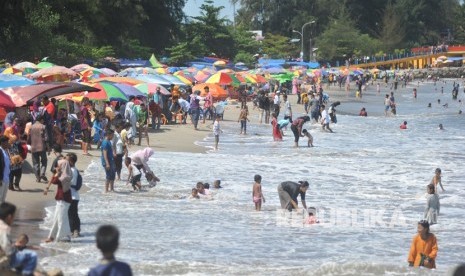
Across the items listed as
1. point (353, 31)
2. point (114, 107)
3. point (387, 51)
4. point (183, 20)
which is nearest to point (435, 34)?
point (387, 51)

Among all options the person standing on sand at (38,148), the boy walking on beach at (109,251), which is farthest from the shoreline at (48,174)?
the boy walking on beach at (109,251)

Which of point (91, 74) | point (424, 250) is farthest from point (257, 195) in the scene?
point (91, 74)

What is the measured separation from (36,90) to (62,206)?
885 cm

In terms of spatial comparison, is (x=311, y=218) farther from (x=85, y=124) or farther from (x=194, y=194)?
(x=85, y=124)

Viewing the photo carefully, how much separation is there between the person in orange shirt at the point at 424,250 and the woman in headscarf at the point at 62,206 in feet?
15.0

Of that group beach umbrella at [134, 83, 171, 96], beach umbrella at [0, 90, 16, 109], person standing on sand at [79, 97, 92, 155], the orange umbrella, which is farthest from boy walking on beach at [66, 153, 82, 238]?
the orange umbrella

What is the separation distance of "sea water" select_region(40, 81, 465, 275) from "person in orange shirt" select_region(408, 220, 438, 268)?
177mm

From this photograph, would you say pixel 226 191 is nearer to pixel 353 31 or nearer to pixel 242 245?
pixel 242 245

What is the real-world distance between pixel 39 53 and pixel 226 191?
2202 centimetres

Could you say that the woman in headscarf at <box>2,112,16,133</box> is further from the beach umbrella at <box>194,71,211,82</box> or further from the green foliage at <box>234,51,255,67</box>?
the green foliage at <box>234,51,255,67</box>

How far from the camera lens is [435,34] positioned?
127 meters

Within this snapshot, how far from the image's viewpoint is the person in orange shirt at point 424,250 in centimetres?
1180

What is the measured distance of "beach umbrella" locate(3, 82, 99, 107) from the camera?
67.3 ft

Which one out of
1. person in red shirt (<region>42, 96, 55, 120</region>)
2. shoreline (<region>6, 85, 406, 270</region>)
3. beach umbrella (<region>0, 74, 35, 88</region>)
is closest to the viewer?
shoreline (<region>6, 85, 406, 270</region>)
